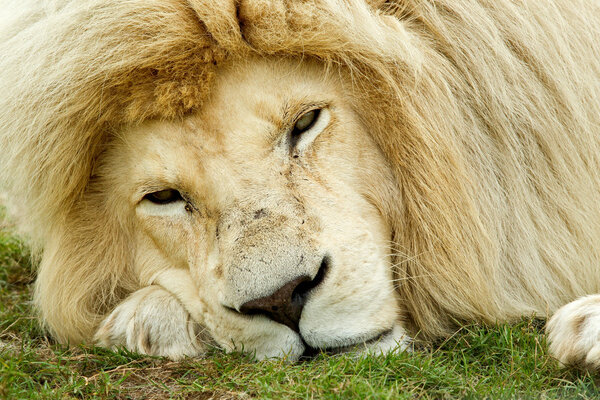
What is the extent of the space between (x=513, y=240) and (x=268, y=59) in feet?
3.47

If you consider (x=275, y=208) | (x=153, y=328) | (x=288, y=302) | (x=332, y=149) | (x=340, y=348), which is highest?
(x=332, y=149)

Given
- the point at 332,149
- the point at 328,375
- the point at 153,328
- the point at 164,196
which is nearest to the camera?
the point at 328,375

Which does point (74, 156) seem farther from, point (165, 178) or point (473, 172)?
point (473, 172)

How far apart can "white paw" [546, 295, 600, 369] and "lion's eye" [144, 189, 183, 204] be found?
133cm

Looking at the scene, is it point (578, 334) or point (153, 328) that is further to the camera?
point (153, 328)

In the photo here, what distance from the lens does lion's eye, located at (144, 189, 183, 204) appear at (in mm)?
2965

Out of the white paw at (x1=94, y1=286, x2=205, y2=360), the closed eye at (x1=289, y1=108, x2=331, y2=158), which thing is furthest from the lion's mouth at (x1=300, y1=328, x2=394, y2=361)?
the closed eye at (x1=289, y1=108, x2=331, y2=158)

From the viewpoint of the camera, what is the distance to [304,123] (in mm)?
2895

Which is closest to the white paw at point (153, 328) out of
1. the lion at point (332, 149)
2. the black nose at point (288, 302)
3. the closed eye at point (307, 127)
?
the lion at point (332, 149)

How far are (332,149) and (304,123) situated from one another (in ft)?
0.44

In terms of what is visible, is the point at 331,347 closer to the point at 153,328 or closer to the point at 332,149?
the point at 332,149

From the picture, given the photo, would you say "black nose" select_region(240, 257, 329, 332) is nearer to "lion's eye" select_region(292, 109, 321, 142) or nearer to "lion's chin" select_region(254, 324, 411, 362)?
"lion's chin" select_region(254, 324, 411, 362)

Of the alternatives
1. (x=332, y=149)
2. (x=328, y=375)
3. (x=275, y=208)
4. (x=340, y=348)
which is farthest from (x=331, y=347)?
(x=332, y=149)

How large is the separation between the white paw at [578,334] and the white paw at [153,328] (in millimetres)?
1219
